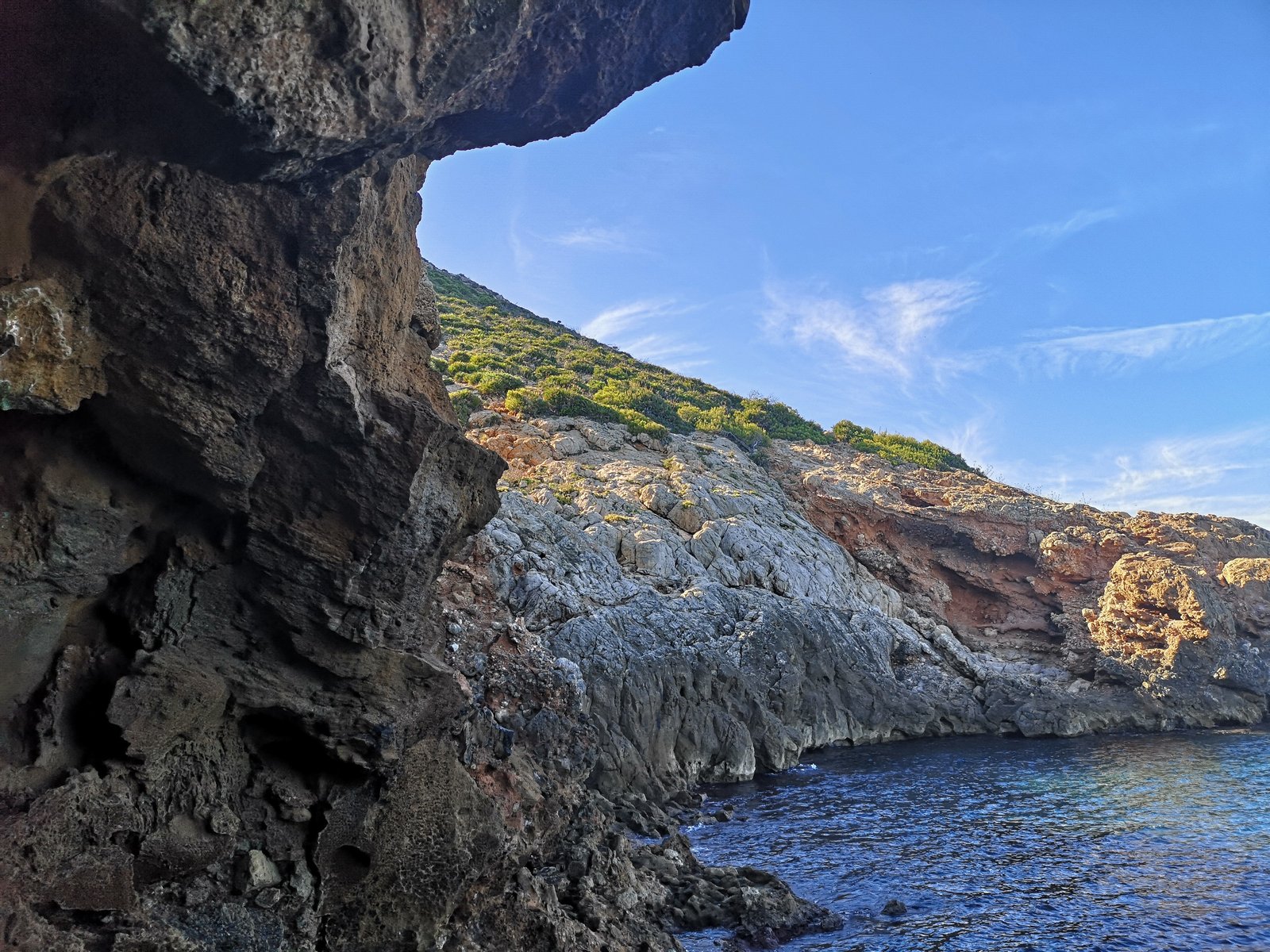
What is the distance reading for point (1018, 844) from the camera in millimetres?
19266

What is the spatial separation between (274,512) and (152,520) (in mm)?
1257

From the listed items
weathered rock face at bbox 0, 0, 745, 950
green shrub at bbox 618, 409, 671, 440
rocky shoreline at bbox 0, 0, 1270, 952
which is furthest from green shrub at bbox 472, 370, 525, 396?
weathered rock face at bbox 0, 0, 745, 950

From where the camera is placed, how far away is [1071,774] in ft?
84.8

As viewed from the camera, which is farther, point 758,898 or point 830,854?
point 830,854

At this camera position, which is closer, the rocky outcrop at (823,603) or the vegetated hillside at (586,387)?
the rocky outcrop at (823,603)

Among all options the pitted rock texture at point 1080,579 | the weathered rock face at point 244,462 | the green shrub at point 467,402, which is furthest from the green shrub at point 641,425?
the weathered rock face at point 244,462

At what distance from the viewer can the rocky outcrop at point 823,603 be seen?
25828mm

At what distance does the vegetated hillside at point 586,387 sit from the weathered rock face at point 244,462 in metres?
28.3

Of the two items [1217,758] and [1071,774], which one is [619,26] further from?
[1217,758]

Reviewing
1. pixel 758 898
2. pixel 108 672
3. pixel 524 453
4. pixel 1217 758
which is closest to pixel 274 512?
pixel 108 672

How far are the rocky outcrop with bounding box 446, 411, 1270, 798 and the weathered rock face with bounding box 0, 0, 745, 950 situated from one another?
10484mm

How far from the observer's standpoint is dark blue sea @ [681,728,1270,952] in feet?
48.1

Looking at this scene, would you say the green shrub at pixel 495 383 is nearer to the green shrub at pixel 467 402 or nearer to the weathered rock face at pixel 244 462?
the green shrub at pixel 467 402

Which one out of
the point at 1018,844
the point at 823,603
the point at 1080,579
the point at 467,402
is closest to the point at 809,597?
the point at 823,603
